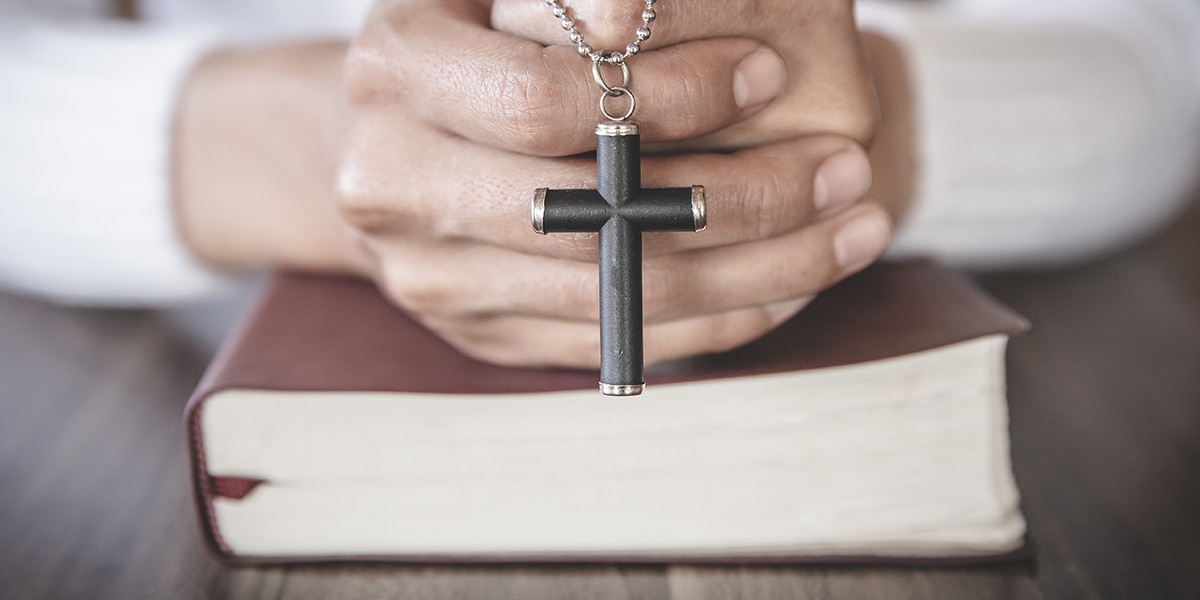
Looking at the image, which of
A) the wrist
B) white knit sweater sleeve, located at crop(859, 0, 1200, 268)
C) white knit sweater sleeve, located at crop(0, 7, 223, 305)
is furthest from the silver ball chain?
white knit sweater sleeve, located at crop(0, 7, 223, 305)

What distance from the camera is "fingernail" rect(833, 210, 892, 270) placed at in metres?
0.68

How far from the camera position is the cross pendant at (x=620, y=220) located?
1.85ft

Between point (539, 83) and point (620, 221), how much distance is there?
0.33 feet

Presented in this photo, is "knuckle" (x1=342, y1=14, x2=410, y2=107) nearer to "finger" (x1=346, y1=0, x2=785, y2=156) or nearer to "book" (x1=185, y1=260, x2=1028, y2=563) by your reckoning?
"finger" (x1=346, y1=0, x2=785, y2=156)

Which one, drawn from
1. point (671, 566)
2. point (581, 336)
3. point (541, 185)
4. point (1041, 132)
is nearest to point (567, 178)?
point (541, 185)

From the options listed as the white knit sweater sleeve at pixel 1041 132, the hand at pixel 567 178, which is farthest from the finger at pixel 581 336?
the white knit sweater sleeve at pixel 1041 132

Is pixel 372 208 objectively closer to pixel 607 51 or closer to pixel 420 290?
pixel 420 290

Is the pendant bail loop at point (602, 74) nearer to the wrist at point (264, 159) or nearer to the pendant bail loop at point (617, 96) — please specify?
the pendant bail loop at point (617, 96)

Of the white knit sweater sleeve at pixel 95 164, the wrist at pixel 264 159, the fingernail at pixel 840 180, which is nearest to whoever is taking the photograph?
the fingernail at pixel 840 180

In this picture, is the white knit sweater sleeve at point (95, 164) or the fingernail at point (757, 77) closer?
the fingernail at point (757, 77)

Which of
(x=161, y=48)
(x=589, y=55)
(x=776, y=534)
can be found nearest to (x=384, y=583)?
(x=776, y=534)

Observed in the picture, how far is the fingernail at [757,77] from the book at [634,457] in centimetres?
17

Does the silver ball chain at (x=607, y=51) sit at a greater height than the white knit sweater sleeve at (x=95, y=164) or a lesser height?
greater

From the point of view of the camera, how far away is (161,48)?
1027 millimetres
